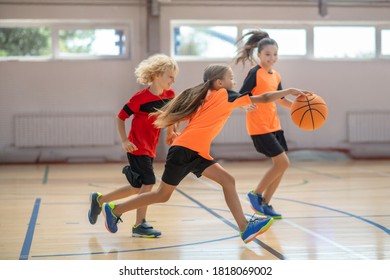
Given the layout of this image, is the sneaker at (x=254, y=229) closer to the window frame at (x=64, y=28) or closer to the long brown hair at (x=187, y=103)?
the long brown hair at (x=187, y=103)

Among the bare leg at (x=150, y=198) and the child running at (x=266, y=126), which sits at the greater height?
the child running at (x=266, y=126)

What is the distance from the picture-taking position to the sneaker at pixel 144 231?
4641 millimetres

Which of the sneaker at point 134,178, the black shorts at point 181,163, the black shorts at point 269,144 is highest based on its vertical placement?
the black shorts at point 269,144

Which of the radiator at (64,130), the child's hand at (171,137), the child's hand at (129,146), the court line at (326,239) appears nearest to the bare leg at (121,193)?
the child's hand at (129,146)

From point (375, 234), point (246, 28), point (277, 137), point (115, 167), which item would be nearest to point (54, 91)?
point (115, 167)

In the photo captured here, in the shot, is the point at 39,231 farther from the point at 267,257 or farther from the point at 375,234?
the point at 375,234

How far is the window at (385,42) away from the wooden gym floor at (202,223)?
4296 mm

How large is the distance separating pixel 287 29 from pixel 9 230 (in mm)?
8394

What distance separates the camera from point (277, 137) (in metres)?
5.54

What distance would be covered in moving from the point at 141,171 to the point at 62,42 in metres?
7.73

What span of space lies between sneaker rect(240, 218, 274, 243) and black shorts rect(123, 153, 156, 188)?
0.83 metres

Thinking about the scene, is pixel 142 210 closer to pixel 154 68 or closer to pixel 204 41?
pixel 154 68

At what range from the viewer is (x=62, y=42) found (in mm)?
11945

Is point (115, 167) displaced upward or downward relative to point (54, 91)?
downward
